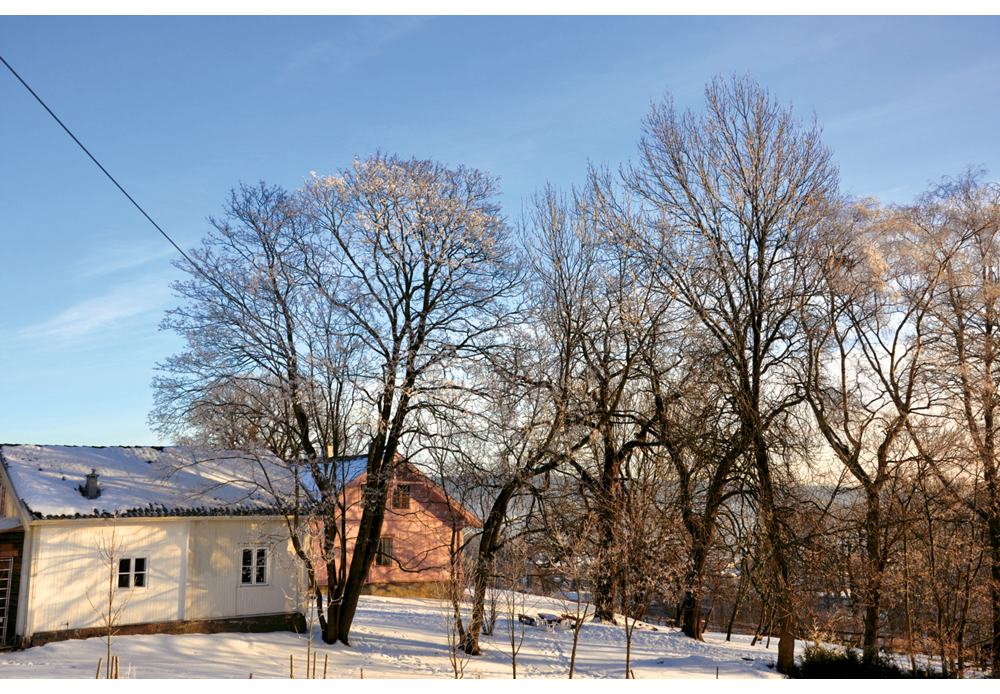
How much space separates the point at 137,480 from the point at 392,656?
6.62 m

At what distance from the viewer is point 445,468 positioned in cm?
1563

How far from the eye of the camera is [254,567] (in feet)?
52.5

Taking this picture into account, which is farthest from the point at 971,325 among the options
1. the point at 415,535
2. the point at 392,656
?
the point at 415,535

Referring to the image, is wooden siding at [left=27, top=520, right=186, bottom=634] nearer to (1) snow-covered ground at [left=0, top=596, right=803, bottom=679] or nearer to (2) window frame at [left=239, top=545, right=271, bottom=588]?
(1) snow-covered ground at [left=0, top=596, right=803, bottom=679]

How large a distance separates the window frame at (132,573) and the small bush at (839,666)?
12627 millimetres

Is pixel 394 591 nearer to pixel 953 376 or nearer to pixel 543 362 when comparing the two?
pixel 543 362

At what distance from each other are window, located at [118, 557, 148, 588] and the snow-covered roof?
97cm

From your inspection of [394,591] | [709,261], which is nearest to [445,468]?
[709,261]

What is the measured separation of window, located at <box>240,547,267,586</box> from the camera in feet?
52.2

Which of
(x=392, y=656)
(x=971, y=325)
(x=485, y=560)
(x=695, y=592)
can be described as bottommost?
(x=392, y=656)

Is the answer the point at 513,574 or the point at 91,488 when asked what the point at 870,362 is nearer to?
the point at 513,574

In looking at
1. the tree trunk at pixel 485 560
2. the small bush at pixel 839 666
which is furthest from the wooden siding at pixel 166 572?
the small bush at pixel 839 666

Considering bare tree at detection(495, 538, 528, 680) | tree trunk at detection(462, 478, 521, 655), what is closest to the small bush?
bare tree at detection(495, 538, 528, 680)

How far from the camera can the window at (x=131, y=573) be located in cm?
1434
